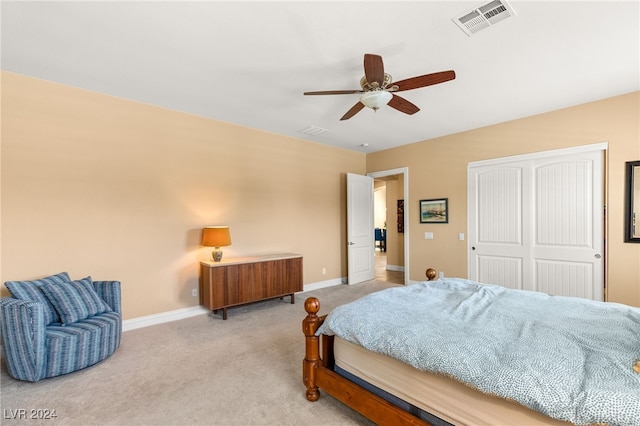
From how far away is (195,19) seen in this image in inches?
84.4

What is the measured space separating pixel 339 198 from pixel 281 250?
5.58 ft

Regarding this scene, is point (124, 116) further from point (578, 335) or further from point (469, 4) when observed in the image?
point (578, 335)

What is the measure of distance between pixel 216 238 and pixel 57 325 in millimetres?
1756

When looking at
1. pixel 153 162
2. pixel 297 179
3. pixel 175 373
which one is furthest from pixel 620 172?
pixel 153 162

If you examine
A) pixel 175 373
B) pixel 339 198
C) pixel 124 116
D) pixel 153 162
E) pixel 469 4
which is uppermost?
pixel 469 4

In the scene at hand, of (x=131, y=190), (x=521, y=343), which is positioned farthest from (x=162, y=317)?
(x=521, y=343)

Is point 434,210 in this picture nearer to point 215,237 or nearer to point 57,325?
point 215,237

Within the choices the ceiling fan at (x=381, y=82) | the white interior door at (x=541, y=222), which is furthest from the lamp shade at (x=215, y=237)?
the white interior door at (x=541, y=222)

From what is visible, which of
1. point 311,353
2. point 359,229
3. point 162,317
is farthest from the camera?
point 359,229

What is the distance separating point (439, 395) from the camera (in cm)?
153

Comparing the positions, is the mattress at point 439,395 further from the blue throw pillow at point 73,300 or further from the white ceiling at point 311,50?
the blue throw pillow at point 73,300

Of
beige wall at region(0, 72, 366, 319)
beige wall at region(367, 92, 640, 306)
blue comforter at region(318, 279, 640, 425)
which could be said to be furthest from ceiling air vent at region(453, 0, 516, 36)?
beige wall at region(0, 72, 366, 319)

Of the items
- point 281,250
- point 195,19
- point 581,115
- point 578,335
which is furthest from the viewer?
point 281,250

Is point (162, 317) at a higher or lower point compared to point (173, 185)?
lower
